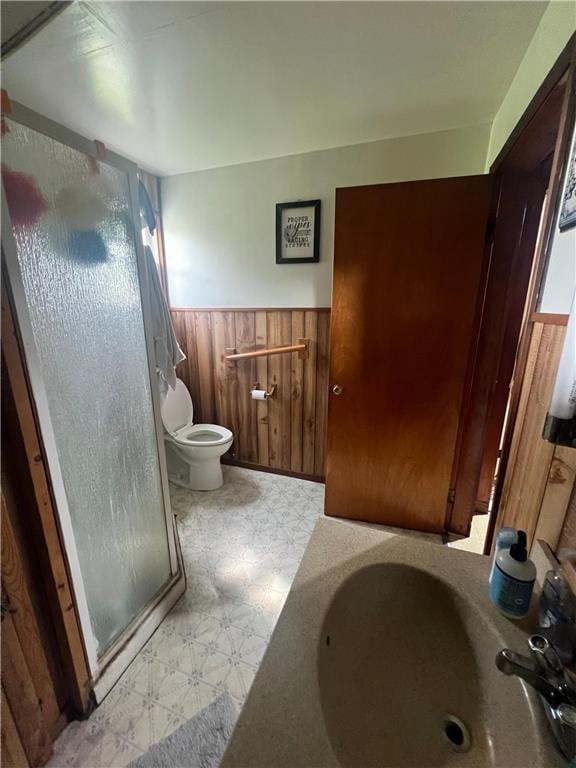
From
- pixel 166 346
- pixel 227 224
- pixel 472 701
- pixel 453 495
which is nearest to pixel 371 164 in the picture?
pixel 227 224

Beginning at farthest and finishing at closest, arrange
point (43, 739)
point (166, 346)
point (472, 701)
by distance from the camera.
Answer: point (166, 346)
point (43, 739)
point (472, 701)

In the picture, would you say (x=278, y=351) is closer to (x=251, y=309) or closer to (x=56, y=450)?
(x=251, y=309)

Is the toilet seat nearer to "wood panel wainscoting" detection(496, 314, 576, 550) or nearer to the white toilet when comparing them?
the white toilet

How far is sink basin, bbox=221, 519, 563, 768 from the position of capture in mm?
491

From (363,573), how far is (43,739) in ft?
3.59

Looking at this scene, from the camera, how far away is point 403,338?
65.7 inches

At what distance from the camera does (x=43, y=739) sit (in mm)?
918

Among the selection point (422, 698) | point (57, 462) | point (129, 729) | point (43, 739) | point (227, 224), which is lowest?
point (129, 729)

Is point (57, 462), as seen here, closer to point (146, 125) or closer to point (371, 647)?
point (371, 647)

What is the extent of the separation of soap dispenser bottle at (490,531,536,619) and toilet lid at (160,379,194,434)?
2.02 m

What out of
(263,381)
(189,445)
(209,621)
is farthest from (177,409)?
(209,621)

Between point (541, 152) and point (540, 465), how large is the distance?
1.25m

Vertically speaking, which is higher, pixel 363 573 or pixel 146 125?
pixel 146 125

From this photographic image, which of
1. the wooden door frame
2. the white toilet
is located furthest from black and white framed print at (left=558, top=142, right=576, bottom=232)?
the white toilet
